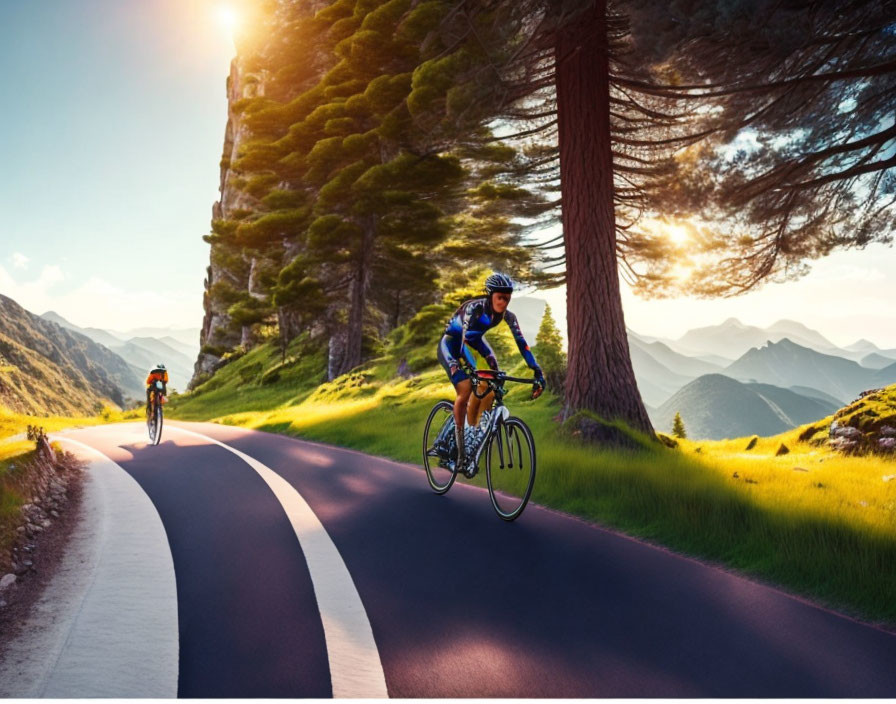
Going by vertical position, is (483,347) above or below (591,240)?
below

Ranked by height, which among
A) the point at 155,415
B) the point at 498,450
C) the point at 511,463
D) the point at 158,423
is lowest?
the point at 511,463

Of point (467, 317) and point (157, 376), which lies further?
point (157, 376)

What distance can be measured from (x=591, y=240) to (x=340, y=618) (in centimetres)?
741

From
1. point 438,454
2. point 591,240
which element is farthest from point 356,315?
point 438,454

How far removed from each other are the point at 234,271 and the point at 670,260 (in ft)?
79.1

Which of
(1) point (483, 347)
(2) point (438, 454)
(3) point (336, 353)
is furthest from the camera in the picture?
(3) point (336, 353)

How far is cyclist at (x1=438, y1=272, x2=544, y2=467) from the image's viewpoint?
18.7 ft

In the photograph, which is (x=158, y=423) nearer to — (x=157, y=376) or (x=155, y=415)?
(x=155, y=415)

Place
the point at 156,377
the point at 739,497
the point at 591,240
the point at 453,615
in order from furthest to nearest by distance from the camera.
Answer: the point at 156,377
the point at 591,240
the point at 739,497
the point at 453,615

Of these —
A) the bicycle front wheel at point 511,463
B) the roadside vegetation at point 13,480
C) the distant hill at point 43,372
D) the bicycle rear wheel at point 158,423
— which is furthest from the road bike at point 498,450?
the distant hill at point 43,372

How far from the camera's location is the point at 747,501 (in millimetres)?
5359

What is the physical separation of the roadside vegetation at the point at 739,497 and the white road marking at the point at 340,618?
8.63 ft

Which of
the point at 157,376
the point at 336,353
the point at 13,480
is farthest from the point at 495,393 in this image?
the point at 336,353

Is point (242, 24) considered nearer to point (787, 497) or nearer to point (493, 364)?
point (493, 364)
